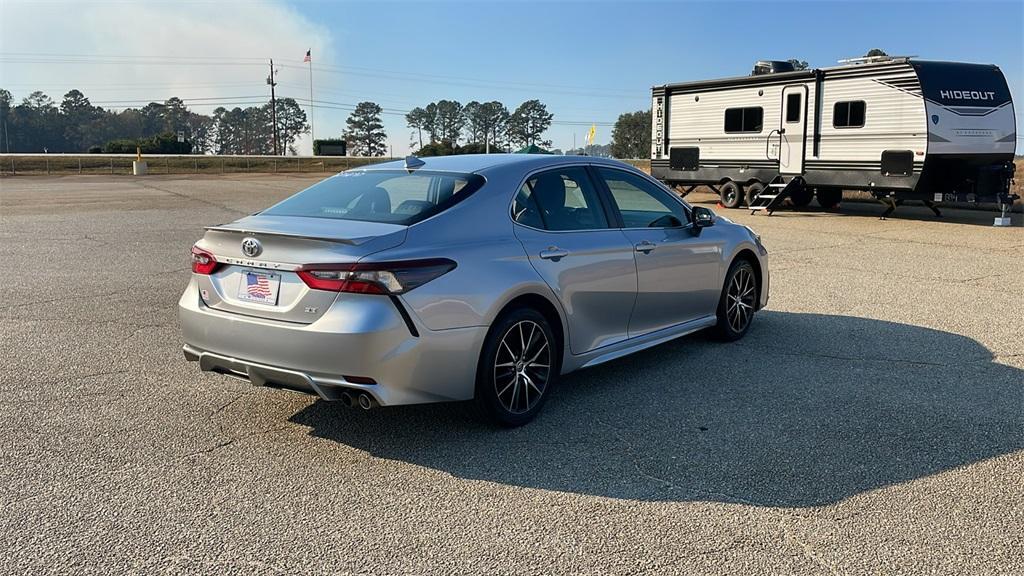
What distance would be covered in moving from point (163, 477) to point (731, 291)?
15.1 ft

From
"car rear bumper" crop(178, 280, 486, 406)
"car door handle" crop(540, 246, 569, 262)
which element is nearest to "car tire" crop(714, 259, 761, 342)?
"car door handle" crop(540, 246, 569, 262)

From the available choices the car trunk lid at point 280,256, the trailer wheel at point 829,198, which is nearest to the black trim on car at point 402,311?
the car trunk lid at point 280,256

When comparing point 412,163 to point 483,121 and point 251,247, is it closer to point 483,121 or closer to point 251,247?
point 251,247

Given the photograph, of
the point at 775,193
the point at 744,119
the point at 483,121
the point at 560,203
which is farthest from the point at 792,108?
the point at 483,121

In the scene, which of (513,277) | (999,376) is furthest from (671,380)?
(999,376)

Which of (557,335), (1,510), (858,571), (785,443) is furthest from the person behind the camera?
(557,335)

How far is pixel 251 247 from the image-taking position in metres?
4.54

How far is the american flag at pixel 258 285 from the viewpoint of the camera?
448 cm

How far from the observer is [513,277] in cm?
477

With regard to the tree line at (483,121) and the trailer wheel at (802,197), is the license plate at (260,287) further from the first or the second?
the tree line at (483,121)

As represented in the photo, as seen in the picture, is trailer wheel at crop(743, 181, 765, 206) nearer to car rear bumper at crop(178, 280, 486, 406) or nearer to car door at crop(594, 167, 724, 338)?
car door at crop(594, 167, 724, 338)

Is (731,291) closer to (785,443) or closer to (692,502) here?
(785,443)

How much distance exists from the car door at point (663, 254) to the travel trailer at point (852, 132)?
1208 cm

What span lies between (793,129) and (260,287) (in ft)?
55.2
